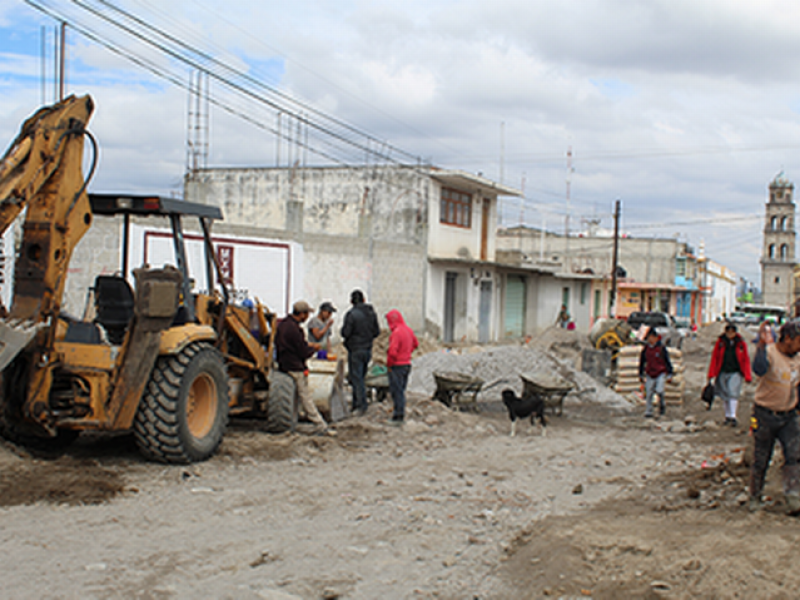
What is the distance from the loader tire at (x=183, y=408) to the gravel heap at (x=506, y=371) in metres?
8.15

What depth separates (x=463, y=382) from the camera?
1367 cm

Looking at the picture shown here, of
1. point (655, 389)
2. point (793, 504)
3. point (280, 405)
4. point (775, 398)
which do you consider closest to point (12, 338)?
point (280, 405)

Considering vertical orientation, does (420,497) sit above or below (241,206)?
below

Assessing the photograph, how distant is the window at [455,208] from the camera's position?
1270 inches

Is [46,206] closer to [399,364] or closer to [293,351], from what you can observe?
[293,351]

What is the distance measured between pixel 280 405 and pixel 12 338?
12.7ft

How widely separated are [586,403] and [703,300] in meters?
68.6

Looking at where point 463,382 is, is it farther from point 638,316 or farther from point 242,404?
point 638,316

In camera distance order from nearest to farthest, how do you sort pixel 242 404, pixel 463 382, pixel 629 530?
pixel 629 530
pixel 242 404
pixel 463 382

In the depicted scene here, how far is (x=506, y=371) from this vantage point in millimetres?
17234

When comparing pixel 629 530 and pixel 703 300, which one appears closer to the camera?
pixel 629 530

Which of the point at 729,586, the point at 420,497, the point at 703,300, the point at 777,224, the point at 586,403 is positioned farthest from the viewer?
the point at 777,224

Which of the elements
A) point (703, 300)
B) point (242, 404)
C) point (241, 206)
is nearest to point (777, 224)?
point (703, 300)

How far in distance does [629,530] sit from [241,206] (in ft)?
97.7
